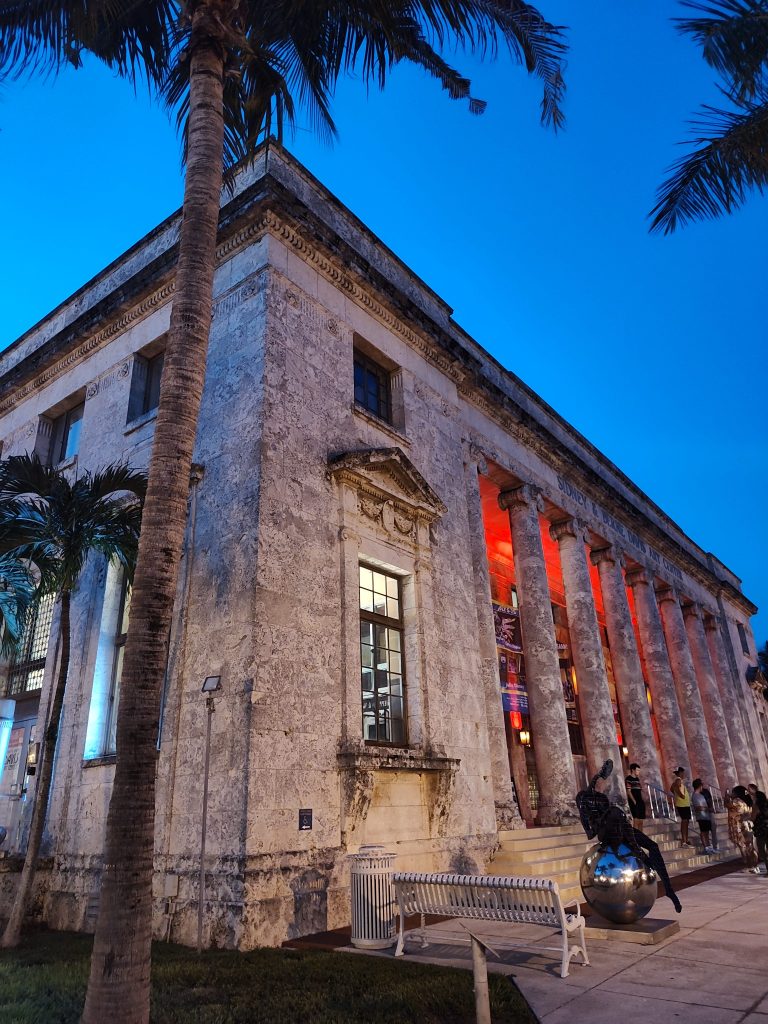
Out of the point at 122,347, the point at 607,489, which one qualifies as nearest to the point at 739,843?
the point at 607,489

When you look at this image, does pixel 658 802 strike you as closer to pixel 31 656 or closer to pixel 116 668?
pixel 116 668

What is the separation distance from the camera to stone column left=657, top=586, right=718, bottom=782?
2552 cm

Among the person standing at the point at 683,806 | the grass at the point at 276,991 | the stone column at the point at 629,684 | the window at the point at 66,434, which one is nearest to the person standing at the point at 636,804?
the person standing at the point at 683,806

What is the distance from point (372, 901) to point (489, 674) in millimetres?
7171

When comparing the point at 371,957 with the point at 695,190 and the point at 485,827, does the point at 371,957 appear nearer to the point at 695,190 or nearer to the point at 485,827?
the point at 485,827

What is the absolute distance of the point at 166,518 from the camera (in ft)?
20.5

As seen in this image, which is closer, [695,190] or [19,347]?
[695,190]

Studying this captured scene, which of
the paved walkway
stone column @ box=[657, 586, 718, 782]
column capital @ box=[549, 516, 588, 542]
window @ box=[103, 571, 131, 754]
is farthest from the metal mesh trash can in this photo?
stone column @ box=[657, 586, 718, 782]

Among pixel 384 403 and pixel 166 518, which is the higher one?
pixel 384 403

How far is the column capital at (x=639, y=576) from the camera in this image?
26.1 m

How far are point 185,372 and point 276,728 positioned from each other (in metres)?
5.10

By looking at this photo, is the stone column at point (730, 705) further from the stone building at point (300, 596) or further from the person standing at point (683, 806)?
the stone building at point (300, 596)

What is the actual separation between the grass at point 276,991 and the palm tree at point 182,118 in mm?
1130

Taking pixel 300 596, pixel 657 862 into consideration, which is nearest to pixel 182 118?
pixel 300 596
